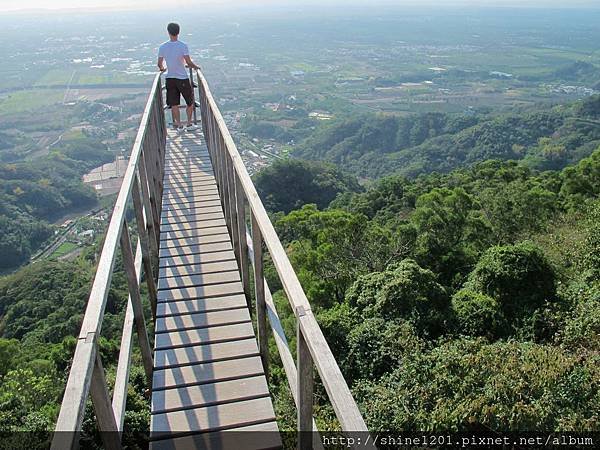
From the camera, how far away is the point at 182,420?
8.57ft

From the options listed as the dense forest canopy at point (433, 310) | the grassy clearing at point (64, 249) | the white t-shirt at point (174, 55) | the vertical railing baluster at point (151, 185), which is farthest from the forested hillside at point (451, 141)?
the vertical railing baluster at point (151, 185)

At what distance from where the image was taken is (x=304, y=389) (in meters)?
1.91

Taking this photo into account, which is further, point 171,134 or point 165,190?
point 171,134

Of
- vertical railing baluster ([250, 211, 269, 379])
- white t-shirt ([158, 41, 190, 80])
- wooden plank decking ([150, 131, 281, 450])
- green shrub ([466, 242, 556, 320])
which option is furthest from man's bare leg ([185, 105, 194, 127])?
green shrub ([466, 242, 556, 320])

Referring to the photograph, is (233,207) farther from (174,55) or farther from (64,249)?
(64,249)

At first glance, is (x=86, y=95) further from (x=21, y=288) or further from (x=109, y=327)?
(x=109, y=327)

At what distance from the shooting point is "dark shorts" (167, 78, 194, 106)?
692 cm

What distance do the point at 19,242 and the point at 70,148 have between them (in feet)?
86.8

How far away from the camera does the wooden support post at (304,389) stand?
185 cm

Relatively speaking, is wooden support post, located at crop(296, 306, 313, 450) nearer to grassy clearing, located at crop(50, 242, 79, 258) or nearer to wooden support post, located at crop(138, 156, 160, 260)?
wooden support post, located at crop(138, 156, 160, 260)

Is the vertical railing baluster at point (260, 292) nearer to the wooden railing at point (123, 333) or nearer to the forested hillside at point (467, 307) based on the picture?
the wooden railing at point (123, 333)

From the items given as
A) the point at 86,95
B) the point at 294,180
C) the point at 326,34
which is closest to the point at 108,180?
the point at 294,180

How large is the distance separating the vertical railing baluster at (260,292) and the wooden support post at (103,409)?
124 cm

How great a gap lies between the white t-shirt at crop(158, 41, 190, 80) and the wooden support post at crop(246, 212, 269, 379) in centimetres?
454
